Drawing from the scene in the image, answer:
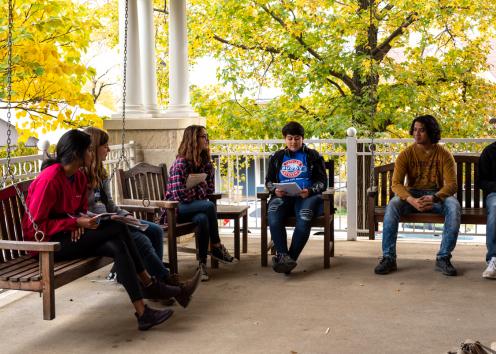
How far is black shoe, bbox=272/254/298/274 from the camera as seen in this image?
5.11 m

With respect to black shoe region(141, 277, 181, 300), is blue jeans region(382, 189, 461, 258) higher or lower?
higher

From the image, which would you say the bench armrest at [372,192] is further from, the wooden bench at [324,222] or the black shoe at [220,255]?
the black shoe at [220,255]

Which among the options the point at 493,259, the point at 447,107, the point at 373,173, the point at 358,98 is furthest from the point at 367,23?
the point at 493,259

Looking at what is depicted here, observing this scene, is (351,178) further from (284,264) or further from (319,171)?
(284,264)

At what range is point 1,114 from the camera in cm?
1122

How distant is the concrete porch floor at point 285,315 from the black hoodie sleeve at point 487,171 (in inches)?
24.9

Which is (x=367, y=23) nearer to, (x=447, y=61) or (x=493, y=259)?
(x=447, y=61)

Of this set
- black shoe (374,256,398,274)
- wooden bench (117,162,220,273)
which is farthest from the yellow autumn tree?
black shoe (374,256,398,274)

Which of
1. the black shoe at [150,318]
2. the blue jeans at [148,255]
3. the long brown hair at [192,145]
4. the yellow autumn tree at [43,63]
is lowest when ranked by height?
the black shoe at [150,318]

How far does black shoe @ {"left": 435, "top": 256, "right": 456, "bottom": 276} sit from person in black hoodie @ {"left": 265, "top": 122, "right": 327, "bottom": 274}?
98 cm

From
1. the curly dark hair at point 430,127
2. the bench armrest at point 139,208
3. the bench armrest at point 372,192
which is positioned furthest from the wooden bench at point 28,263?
the curly dark hair at point 430,127

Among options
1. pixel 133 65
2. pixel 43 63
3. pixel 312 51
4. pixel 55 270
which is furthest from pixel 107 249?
pixel 312 51

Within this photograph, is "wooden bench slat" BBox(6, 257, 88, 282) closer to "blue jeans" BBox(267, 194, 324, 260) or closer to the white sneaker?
"blue jeans" BBox(267, 194, 324, 260)

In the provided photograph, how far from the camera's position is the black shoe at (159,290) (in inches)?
160
